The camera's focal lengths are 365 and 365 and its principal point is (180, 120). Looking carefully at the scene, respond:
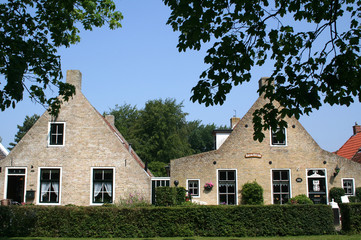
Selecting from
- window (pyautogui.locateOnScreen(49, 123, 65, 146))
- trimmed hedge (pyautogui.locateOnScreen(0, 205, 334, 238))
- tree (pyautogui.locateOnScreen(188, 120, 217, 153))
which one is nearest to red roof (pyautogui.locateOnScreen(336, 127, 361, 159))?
trimmed hedge (pyautogui.locateOnScreen(0, 205, 334, 238))

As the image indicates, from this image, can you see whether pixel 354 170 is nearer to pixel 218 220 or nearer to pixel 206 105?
pixel 218 220

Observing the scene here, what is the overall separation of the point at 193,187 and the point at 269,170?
14.9 ft

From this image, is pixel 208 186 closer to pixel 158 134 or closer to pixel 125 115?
pixel 158 134

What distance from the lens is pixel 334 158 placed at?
69.8 ft

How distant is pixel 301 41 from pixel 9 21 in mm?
8368

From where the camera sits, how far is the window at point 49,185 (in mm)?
19344

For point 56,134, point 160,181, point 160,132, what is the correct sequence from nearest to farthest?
point 56,134
point 160,181
point 160,132

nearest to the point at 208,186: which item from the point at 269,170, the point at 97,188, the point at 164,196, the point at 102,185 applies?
the point at 269,170

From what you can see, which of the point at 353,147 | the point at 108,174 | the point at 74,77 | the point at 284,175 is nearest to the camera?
the point at 108,174

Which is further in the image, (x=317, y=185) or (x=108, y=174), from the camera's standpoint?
(x=317, y=185)

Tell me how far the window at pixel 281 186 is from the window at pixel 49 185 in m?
12.1

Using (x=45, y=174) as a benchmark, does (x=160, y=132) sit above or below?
above

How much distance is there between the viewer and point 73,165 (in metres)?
19.8

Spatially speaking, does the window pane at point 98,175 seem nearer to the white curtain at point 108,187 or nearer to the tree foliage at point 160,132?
the white curtain at point 108,187
